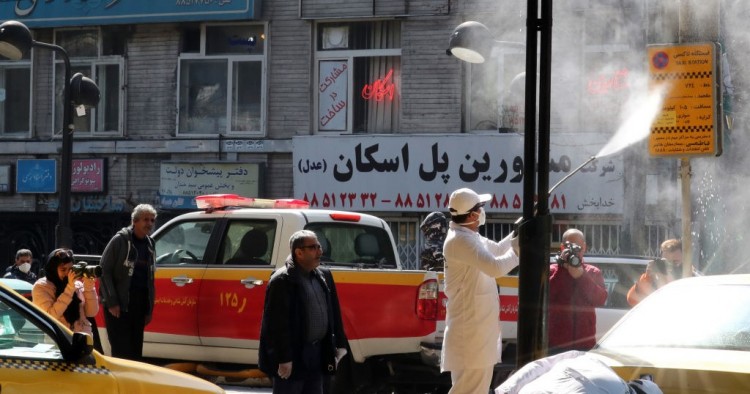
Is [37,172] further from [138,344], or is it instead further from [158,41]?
[138,344]

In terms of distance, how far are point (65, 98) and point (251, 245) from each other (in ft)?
17.8

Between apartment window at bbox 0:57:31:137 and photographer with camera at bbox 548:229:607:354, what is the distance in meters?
13.8

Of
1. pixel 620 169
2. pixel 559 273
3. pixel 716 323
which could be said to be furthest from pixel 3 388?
pixel 620 169

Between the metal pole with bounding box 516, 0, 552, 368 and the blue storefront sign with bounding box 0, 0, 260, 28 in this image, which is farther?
the blue storefront sign with bounding box 0, 0, 260, 28

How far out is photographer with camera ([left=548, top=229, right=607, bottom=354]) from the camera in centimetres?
979

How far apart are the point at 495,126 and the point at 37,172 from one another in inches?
307

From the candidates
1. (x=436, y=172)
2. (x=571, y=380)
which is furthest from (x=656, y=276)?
(x=436, y=172)

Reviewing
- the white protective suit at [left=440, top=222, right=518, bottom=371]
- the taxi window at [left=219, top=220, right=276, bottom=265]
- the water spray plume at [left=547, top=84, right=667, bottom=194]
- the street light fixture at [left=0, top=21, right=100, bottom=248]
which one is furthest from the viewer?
the street light fixture at [left=0, top=21, right=100, bottom=248]

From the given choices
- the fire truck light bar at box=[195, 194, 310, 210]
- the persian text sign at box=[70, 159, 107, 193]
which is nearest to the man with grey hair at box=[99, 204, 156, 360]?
the fire truck light bar at box=[195, 194, 310, 210]

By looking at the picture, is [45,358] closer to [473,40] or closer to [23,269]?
[473,40]

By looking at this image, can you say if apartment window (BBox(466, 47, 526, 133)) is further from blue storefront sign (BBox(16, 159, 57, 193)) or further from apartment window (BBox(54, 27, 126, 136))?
blue storefront sign (BBox(16, 159, 57, 193))

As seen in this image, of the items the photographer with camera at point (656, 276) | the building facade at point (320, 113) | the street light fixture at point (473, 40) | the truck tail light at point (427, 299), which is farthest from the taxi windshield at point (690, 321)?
the building facade at point (320, 113)

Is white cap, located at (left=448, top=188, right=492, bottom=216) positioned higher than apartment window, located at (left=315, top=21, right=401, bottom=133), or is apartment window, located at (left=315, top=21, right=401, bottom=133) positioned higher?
apartment window, located at (left=315, top=21, right=401, bottom=133)

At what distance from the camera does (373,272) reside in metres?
9.88
